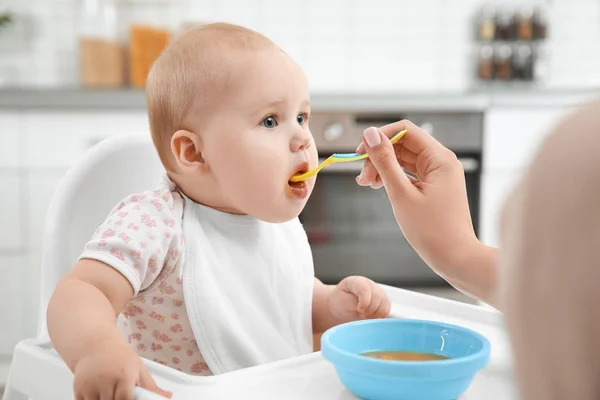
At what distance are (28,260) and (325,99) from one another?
3.60ft

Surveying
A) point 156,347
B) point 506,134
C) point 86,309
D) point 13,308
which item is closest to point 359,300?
point 156,347

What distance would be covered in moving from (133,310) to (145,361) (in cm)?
24

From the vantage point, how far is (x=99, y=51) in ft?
9.34

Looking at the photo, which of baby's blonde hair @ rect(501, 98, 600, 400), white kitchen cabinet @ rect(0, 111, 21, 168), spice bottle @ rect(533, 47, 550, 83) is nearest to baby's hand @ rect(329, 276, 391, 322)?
baby's blonde hair @ rect(501, 98, 600, 400)

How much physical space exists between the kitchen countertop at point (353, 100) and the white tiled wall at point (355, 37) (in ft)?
2.39

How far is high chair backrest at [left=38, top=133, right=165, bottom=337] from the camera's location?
38.8 inches

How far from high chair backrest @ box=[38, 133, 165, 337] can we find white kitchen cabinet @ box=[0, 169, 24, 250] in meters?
1.41

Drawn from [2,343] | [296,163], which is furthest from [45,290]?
[2,343]

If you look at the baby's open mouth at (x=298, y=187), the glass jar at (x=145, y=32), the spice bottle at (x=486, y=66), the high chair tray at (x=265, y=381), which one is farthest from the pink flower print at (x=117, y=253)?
the spice bottle at (x=486, y=66)

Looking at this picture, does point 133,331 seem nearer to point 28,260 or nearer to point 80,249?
point 80,249

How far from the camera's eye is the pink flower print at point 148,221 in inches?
29.4

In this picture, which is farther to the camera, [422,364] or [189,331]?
[189,331]

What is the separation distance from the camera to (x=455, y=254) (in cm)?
64

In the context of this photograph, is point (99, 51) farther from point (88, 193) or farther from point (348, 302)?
point (348, 302)
